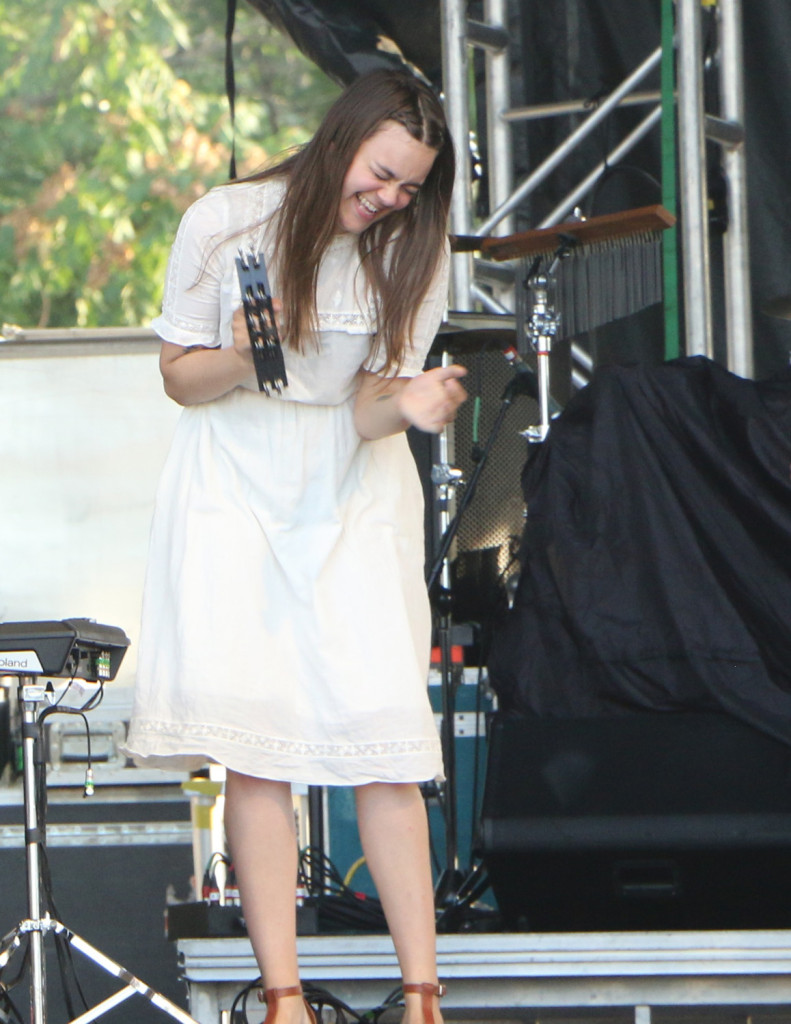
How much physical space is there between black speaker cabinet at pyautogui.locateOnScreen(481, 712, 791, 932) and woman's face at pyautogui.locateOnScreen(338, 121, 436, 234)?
3.09 feet

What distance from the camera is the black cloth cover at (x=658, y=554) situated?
238 centimetres

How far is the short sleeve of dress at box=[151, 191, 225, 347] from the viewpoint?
198cm

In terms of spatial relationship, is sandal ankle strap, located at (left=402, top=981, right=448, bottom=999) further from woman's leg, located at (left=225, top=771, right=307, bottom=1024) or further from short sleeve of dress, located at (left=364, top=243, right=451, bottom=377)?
short sleeve of dress, located at (left=364, top=243, right=451, bottom=377)

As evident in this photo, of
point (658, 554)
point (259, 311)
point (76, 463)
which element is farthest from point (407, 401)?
point (76, 463)

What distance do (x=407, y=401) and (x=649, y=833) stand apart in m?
0.81

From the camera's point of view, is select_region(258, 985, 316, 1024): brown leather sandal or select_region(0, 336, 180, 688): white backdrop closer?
select_region(258, 985, 316, 1024): brown leather sandal

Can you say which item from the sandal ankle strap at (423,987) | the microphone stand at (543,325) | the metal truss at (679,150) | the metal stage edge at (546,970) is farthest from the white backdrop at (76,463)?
the sandal ankle strap at (423,987)

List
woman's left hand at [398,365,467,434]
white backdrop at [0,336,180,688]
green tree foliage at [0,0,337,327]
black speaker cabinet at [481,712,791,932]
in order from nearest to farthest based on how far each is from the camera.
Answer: woman's left hand at [398,365,467,434] → black speaker cabinet at [481,712,791,932] → white backdrop at [0,336,180,688] → green tree foliage at [0,0,337,327]

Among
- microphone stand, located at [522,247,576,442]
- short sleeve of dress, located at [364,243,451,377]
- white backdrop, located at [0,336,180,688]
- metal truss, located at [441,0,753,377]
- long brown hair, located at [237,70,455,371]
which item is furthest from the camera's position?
white backdrop, located at [0,336,180,688]

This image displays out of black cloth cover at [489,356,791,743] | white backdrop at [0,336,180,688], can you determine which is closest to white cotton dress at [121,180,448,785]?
black cloth cover at [489,356,791,743]

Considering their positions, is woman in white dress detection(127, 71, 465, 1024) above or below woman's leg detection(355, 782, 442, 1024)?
above

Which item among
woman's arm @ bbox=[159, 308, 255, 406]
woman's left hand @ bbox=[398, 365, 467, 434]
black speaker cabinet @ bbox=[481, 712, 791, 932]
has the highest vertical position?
woman's arm @ bbox=[159, 308, 255, 406]

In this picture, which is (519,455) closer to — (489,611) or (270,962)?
(489,611)

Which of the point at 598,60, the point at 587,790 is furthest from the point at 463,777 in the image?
the point at 598,60
